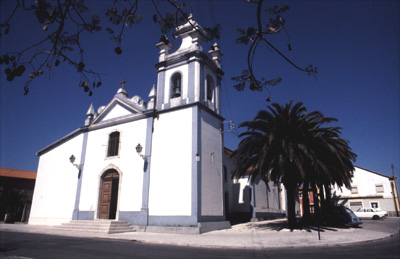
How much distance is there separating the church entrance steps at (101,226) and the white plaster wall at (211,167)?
4.96m

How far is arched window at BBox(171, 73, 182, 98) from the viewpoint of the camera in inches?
720

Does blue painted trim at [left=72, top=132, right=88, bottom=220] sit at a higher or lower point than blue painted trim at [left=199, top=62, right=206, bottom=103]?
lower

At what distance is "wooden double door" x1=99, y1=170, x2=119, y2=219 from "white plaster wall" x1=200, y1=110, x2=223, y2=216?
22.0 feet

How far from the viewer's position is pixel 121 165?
727 inches

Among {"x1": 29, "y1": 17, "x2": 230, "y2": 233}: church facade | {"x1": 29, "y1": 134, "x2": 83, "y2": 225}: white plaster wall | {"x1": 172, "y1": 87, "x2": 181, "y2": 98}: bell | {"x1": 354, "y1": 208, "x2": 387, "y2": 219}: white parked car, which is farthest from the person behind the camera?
{"x1": 354, "y1": 208, "x2": 387, "y2": 219}: white parked car

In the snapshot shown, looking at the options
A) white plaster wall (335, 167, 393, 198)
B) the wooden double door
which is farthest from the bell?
white plaster wall (335, 167, 393, 198)

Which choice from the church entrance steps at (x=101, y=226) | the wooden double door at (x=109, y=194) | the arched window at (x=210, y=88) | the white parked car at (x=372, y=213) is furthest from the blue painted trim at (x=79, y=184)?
the white parked car at (x=372, y=213)

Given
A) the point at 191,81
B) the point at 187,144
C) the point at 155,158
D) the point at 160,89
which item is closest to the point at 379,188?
the point at 187,144

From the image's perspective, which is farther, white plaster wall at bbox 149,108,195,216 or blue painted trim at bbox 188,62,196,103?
blue painted trim at bbox 188,62,196,103

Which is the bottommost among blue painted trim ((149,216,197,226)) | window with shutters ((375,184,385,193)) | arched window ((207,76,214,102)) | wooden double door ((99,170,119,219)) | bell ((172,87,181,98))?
blue painted trim ((149,216,197,226))

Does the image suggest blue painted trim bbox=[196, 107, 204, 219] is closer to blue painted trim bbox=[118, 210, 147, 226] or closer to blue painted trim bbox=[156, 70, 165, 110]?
blue painted trim bbox=[156, 70, 165, 110]

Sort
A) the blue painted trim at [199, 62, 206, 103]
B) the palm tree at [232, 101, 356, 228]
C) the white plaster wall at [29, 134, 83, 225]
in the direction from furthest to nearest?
the white plaster wall at [29, 134, 83, 225] < the blue painted trim at [199, 62, 206, 103] < the palm tree at [232, 101, 356, 228]

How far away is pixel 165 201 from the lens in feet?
51.9

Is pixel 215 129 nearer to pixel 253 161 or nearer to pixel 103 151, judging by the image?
pixel 253 161
